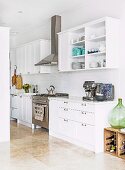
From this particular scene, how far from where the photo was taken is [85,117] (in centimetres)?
432

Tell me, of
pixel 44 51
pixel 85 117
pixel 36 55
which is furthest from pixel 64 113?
pixel 36 55

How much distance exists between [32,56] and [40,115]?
6.50 feet

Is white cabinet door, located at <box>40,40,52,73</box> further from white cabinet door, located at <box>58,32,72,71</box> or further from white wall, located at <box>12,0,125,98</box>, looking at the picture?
white cabinet door, located at <box>58,32,72,71</box>

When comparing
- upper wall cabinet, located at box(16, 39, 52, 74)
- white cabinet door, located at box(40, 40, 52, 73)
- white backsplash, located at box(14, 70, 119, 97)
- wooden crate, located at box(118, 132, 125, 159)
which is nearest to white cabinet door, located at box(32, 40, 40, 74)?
upper wall cabinet, located at box(16, 39, 52, 74)

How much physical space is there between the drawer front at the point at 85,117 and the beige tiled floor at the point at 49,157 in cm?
52

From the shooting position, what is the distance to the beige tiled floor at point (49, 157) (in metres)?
3.46

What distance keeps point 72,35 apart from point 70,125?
6.60 feet

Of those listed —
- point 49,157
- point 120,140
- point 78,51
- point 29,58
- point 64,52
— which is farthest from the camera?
point 29,58

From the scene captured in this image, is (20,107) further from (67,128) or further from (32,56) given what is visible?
(67,128)

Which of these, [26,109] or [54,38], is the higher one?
[54,38]

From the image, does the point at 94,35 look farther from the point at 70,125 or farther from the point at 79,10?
the point at 70,125

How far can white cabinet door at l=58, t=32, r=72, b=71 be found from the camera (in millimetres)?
5328

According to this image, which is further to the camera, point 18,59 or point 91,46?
point 18,59

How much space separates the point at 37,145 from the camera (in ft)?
15.1
